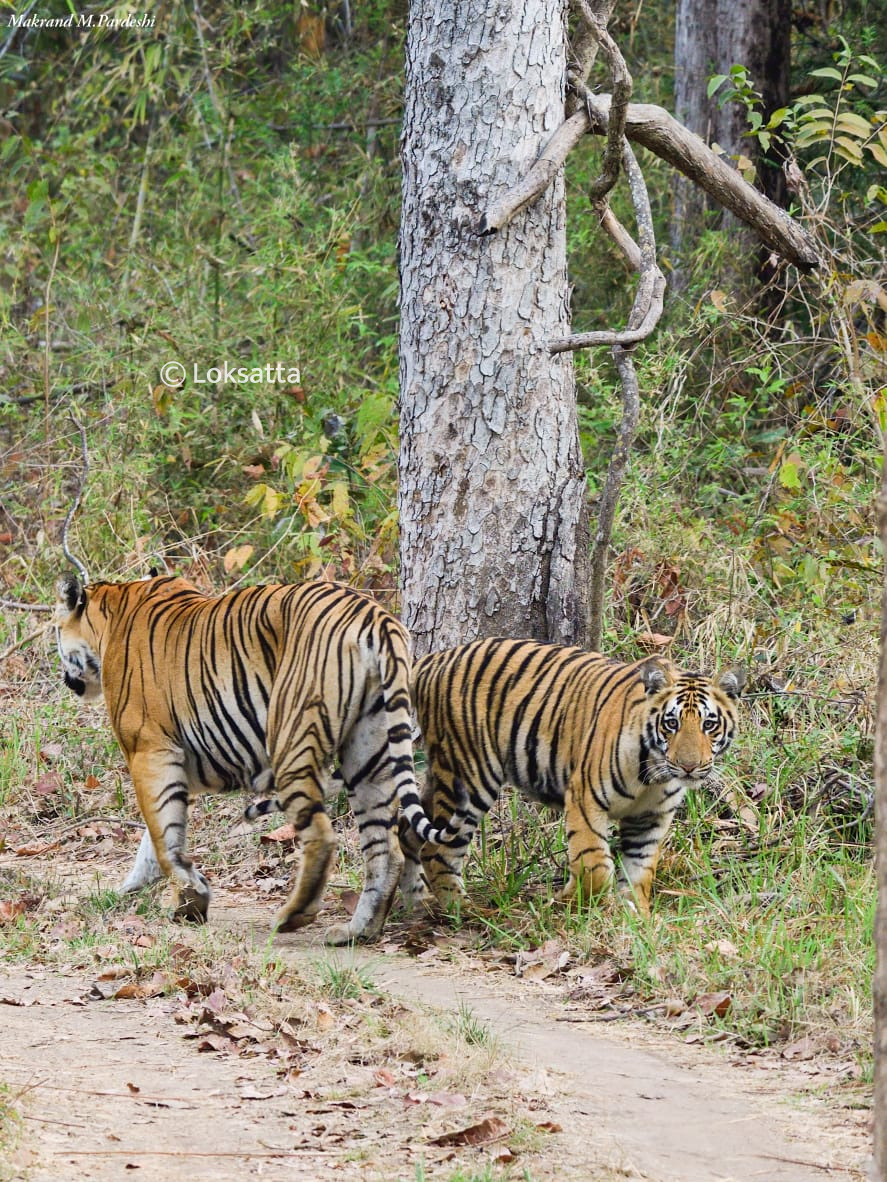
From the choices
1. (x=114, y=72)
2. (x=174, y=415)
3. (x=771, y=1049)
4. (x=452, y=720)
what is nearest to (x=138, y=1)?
(x=114, y=72)

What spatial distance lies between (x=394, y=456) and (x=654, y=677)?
12.8 ft

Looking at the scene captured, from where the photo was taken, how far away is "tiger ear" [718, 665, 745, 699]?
5.84 m

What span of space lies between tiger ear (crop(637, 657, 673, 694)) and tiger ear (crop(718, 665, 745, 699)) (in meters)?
0.20

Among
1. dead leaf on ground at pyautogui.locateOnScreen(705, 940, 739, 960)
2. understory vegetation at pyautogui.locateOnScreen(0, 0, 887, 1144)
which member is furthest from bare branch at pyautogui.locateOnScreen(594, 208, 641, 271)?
dead leaf on ground at pyautogui.locateOnScreen(705, 940, 739, 960)

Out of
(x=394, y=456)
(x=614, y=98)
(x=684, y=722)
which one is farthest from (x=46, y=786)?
(x=614, y=98)

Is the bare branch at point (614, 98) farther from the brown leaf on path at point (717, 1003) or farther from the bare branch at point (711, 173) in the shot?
the brown leaf on path at point (717, 1003)

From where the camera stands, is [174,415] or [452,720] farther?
[174,415]

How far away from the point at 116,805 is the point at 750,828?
3.49m

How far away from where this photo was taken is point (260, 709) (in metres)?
6.25

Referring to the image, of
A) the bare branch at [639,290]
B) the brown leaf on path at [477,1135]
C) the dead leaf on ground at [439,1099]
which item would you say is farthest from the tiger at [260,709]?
the brown leaf on path at [477,1135]

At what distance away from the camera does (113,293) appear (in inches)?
443

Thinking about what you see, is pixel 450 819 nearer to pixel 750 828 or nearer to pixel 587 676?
pixel 587 676

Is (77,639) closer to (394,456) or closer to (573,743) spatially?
(573,743)

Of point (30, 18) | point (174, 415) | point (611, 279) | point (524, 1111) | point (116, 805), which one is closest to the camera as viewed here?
point (524, 1111)
